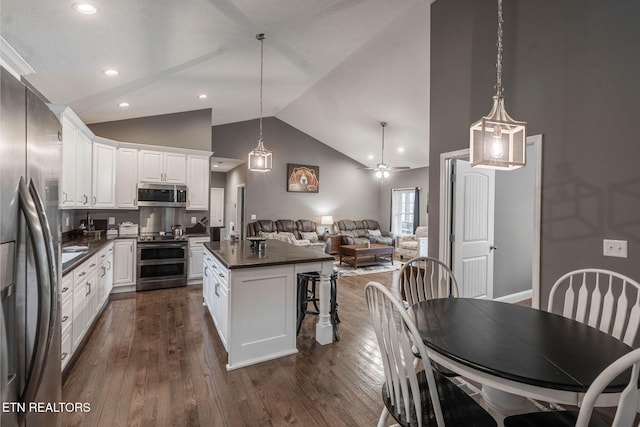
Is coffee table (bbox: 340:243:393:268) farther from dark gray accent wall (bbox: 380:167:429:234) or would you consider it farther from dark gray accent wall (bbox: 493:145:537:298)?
dark gray accent wall (bbox: 493:145:537:298)

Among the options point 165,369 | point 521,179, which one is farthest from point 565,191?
point 165,369

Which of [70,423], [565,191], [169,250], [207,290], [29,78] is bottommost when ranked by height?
[70,423]

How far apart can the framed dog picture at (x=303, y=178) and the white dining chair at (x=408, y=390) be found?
7.59 meters

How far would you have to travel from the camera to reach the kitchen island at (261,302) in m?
2.55

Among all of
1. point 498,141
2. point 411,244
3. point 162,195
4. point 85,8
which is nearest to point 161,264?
point 162,195

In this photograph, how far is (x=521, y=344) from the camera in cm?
138

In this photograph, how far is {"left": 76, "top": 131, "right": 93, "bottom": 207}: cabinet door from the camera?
12.6 ft

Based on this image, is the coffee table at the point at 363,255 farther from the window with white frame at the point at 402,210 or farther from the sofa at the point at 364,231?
the window with white frame at the point at 402,210

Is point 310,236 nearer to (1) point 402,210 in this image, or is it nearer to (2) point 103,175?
(1) point 402,210

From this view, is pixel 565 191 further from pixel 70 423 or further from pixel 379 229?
pixel 379 229

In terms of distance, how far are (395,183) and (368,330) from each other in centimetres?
713

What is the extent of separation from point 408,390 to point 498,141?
4.63 ft

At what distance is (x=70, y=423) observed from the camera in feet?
6.23

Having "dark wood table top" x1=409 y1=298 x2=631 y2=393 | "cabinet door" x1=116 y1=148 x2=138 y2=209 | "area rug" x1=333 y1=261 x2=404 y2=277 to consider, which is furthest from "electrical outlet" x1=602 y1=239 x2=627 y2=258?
"cabinet door" x1=116 y1=148 x2=138 y2=209
